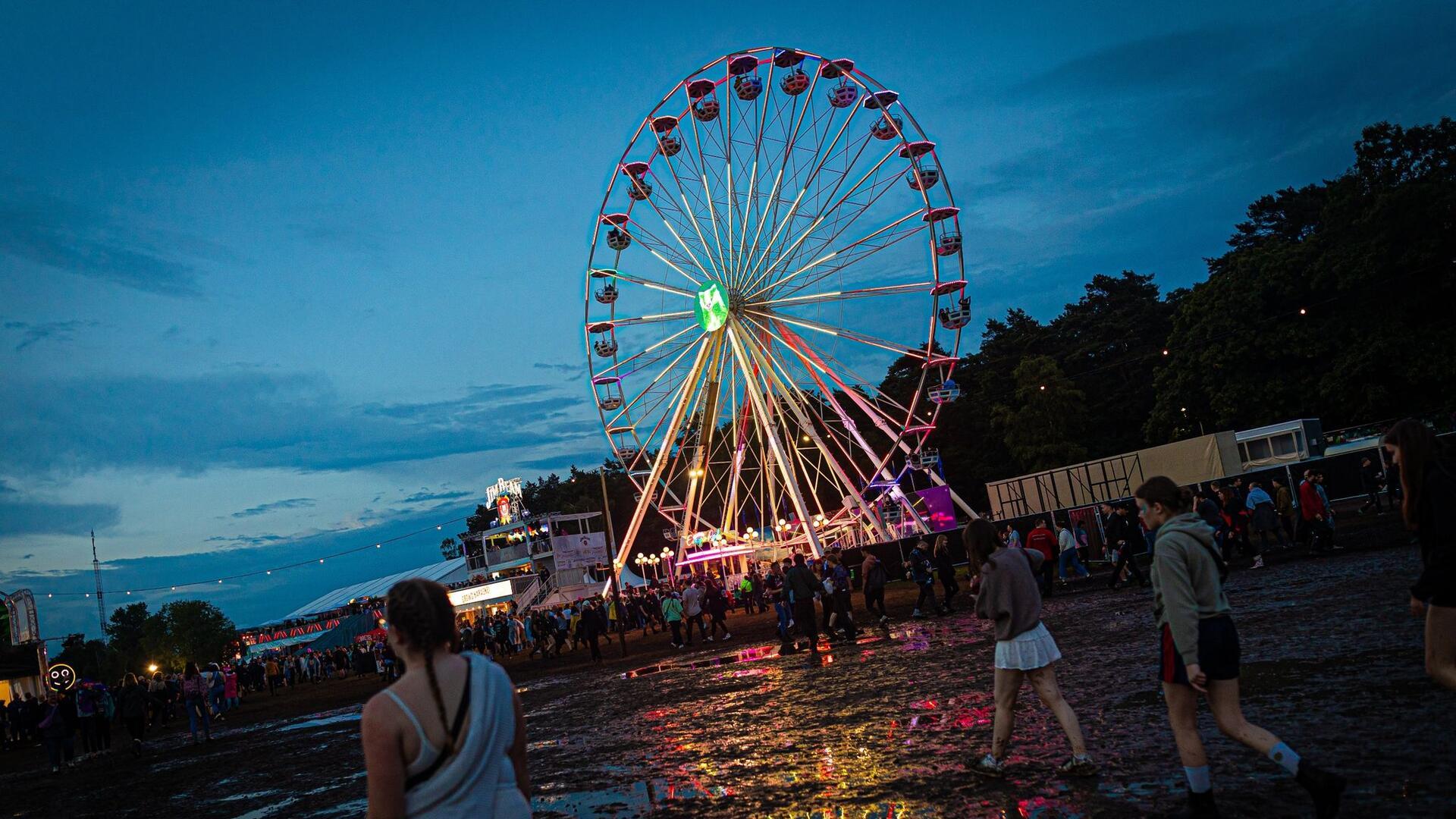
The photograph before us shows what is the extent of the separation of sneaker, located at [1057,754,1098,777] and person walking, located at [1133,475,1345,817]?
118 cm

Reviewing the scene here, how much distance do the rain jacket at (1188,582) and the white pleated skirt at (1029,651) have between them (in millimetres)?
1397

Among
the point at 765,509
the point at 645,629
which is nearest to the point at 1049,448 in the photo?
the point at 765,509

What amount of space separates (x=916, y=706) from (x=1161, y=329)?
212 feet

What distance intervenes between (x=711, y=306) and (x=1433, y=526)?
107 feet

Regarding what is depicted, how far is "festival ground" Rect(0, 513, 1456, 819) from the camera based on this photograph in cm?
617

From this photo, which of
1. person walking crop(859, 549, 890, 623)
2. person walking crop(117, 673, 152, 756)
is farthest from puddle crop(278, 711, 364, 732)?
person walking crop(859, 549, 890, 623)

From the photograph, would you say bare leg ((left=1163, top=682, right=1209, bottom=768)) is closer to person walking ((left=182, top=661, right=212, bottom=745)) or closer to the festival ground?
the festival ground

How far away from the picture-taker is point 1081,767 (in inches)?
255

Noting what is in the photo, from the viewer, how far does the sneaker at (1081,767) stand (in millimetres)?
6453

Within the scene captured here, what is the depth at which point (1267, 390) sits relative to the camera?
48562mm

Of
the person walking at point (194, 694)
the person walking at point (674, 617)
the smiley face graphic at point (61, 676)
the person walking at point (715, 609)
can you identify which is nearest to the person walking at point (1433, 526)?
the person walking at point (194, 694)

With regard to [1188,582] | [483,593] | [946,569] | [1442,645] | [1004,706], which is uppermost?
[1188,582]

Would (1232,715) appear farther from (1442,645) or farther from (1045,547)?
(1045,547)

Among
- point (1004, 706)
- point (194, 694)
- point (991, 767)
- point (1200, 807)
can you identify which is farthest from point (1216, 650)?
point (194, 694)
